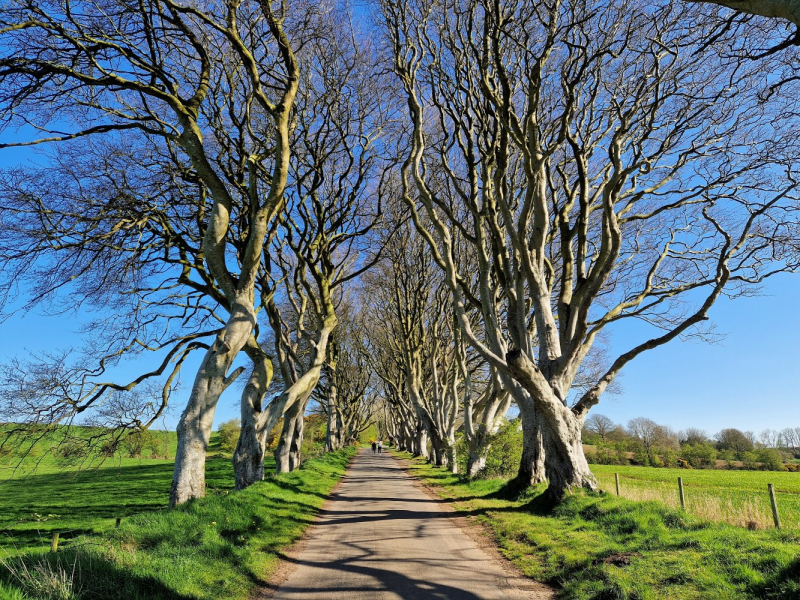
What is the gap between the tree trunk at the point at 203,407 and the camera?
7.39 m

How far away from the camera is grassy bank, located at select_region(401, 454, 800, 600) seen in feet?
14.0

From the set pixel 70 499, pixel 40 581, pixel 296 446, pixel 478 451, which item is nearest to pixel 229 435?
pixel 70 499

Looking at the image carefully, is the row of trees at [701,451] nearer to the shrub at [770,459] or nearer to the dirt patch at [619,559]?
the shrub at [770,459]

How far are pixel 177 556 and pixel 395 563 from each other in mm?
2630

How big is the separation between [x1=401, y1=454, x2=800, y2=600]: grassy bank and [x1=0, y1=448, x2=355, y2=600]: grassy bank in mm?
3542

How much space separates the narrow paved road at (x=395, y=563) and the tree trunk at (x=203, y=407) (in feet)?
7.29

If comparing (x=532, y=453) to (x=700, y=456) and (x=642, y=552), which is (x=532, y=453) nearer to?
(x=642, y=552)

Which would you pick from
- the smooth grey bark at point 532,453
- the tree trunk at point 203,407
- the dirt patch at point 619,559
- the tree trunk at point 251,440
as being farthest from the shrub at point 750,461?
the tree trunk at point 203,407

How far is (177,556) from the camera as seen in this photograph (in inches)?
202

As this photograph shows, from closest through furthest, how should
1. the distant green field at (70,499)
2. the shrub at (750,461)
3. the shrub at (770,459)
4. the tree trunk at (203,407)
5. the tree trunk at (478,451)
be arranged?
the tree trunk at (203,407) < the distant green field at (70,499) < the tree trunk at (478,451) < the shrub at (770,459) < the shrub at (750,461)

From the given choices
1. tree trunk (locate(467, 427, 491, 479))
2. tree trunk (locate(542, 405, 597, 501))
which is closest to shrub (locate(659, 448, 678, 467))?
tree trunk (locate(467, 427, 491, 479))

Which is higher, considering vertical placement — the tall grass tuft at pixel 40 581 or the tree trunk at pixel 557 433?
the tree trunk at pixel 557 433

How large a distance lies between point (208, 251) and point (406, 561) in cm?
602

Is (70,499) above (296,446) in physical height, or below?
below
